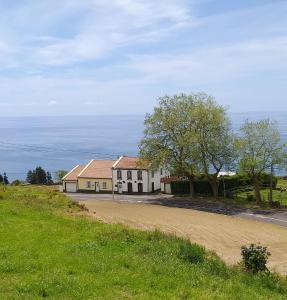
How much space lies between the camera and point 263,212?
5712 centimetres

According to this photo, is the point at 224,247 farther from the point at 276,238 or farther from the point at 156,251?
the point at 156,251

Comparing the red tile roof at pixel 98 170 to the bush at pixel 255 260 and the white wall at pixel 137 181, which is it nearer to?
the white wall at pixel 137 181

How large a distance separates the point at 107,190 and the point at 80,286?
230ft

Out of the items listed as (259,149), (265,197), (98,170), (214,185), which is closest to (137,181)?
(98,170)

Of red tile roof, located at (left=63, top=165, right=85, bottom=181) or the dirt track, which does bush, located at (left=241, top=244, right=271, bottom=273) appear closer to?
the dirt track

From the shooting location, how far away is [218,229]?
4247cm

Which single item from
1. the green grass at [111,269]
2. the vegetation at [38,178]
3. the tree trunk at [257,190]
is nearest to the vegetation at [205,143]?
the tree trunk at [257,190]

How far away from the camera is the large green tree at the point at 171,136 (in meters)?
67.6

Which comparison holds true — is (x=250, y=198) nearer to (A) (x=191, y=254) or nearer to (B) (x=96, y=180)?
(B) (x=96, y=180)

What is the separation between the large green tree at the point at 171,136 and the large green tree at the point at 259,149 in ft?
23.4

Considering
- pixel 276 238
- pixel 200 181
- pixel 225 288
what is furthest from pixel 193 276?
pixel 200 181

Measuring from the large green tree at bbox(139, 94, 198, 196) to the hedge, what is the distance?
5629 millimetres

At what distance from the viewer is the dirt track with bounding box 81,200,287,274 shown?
32.8 metres

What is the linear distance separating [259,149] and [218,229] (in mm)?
23273
